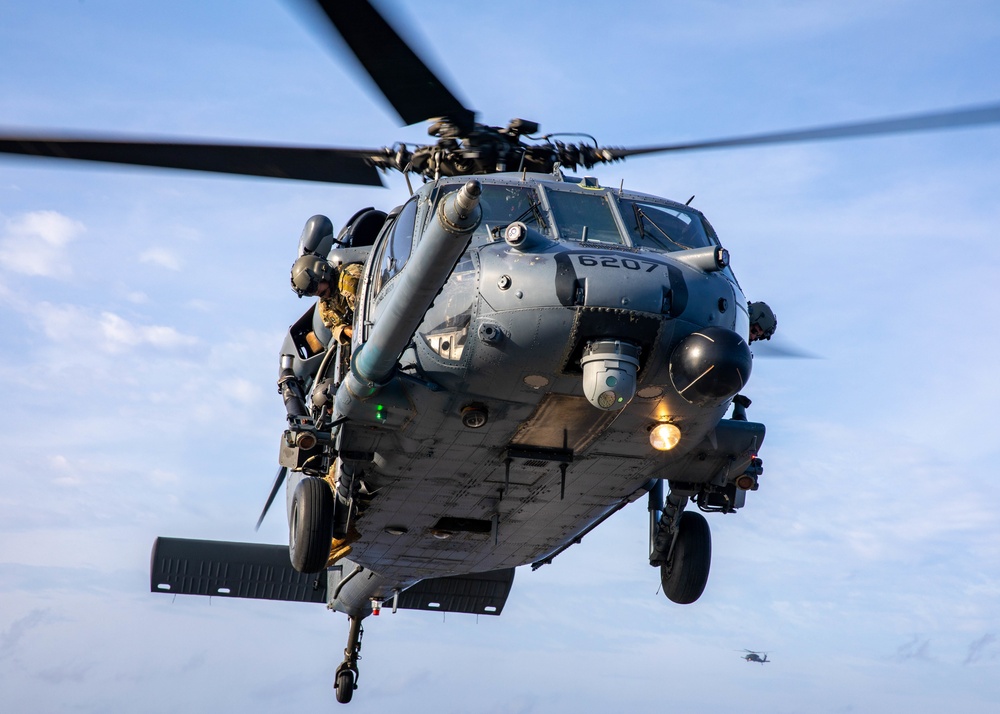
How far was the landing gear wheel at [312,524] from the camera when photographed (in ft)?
37.9

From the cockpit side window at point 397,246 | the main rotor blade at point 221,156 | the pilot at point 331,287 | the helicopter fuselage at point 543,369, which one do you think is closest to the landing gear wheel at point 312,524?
the helicopter fuselage at point 543,369

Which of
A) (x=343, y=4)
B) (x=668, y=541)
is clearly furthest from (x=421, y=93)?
(x=668, y=541)

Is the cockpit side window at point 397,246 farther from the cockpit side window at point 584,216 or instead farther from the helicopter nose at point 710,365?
the helicopter nose at point 710,365

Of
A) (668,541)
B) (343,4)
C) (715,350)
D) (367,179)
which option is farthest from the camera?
(668,541)

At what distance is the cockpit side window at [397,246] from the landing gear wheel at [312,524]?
7.05 feet

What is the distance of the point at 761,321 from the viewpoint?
12055 mm

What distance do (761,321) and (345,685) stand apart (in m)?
9.50

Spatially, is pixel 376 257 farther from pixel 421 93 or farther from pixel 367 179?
pixel 421 93

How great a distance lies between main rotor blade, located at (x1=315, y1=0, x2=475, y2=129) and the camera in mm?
8195

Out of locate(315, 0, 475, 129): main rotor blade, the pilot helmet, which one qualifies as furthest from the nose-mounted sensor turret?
the pilot helmet

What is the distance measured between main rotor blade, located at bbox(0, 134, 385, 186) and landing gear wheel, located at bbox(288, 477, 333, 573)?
3.05m

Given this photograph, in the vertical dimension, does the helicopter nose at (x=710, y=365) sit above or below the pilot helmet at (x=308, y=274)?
below

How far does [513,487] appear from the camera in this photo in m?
11.8

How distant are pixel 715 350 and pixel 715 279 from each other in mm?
1012
